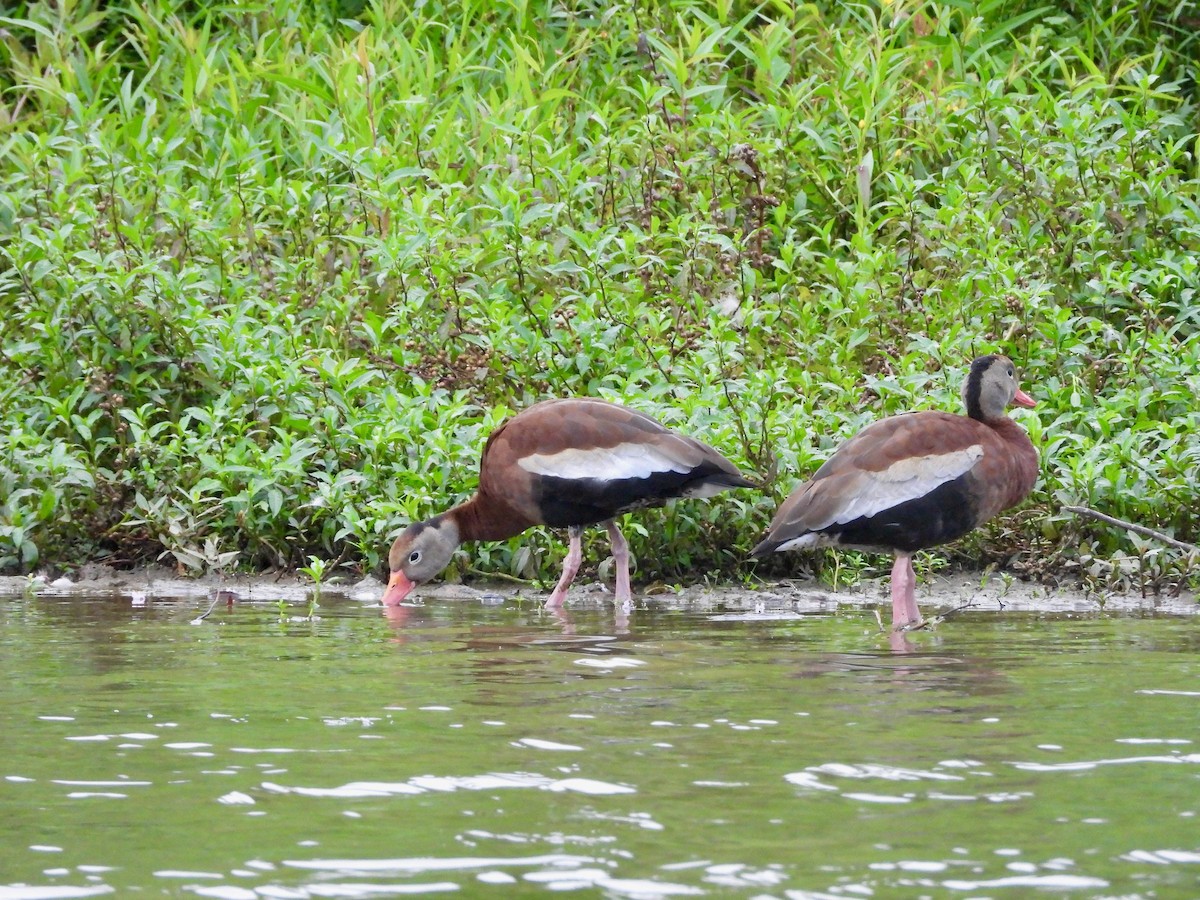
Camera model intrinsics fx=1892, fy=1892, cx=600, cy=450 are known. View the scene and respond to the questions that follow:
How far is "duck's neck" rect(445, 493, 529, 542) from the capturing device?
27.6 feet

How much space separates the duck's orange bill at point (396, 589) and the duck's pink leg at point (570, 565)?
634 millimetres

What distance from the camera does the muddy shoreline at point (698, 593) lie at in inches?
314

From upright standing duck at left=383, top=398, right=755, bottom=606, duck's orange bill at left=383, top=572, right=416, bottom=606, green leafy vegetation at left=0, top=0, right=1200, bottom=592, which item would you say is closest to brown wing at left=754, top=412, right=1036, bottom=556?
upright standing duck at left=383, top=398, right=755, bottom=606

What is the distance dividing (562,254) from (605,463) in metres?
2.77

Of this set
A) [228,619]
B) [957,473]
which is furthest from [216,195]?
[957,473]

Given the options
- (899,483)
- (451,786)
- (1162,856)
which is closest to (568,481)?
(899,483)

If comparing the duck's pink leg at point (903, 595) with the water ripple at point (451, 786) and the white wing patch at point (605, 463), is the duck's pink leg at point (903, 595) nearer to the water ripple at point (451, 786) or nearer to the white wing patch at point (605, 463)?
the white wing patch at point (605, 463)

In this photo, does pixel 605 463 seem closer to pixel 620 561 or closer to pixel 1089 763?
pixel 620 561

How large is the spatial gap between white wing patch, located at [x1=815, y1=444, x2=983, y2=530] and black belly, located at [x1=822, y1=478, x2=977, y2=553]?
2 centimetres

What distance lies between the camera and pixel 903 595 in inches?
295

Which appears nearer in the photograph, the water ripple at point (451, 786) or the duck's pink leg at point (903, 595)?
the water ripple at point (451, 786)

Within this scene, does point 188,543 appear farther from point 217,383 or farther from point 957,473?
point 957,473

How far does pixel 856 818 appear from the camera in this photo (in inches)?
155

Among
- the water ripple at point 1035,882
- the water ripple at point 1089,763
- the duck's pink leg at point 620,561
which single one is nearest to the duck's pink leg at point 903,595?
the duck's pink leg at point 620,561
